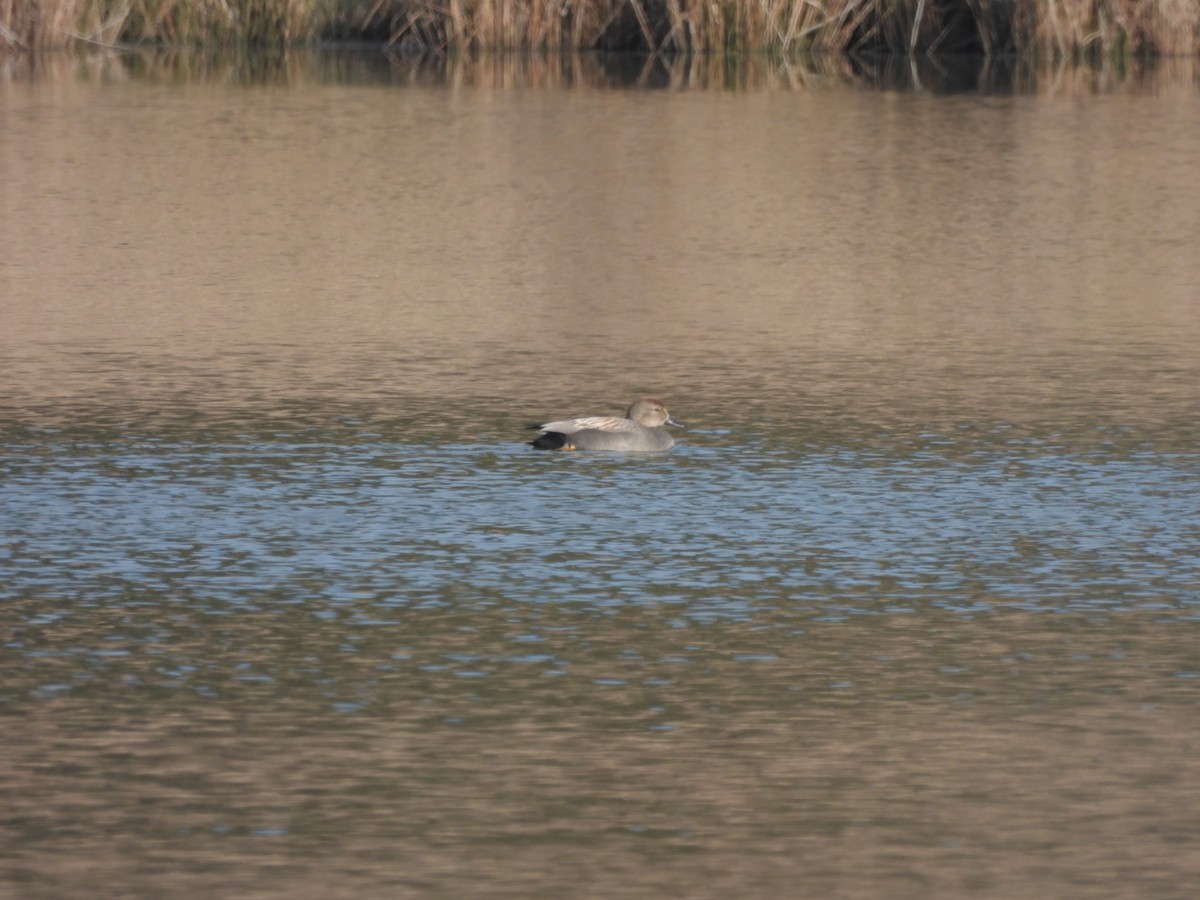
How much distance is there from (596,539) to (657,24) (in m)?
17.9

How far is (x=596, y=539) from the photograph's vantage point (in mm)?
5957

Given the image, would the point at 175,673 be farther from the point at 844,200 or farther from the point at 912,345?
the point at 844,200

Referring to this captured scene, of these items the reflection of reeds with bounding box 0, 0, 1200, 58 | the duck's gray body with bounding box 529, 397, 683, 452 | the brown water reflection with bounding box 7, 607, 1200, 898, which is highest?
the reflection of reeds with bounding box 0, 0, 1200, 58

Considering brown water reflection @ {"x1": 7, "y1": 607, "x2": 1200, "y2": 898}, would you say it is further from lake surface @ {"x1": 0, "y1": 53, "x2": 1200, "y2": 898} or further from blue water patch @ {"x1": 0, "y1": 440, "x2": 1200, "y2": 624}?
blue water patch @ {"x1": 0, "y1": 440, "x2": 1200, "y2": 624}

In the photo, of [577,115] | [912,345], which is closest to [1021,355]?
[912,345]

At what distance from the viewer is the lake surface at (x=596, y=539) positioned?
395 centimetres

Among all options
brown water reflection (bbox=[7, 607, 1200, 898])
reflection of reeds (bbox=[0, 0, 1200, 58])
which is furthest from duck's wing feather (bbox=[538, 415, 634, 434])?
reflection of reeds (bbox=[0, 0, 1200, 58])

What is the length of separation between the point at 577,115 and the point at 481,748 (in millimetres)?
12421

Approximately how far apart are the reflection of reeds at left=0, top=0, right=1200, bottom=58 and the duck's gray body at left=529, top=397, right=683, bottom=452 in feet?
49.3

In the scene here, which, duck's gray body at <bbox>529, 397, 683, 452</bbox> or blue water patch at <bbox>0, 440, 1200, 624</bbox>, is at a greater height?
duck's gray body at <bbox>529, 397, 683, 452</bbox>

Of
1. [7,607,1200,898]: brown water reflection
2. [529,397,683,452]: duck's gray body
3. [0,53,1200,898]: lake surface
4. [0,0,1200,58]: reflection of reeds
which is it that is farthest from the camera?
[0,0,1200,58]: reflection of reeds

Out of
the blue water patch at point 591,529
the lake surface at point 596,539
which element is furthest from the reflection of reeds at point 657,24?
the blue water patch at point 591,529

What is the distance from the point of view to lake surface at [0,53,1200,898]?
155 inches

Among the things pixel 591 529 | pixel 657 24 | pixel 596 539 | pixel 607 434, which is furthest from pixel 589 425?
pixel 657 24
